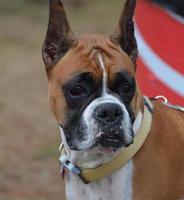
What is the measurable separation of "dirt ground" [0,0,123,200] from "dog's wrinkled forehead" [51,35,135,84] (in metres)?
2.11

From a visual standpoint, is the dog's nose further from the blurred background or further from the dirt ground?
the dirt ground

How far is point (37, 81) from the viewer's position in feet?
30.7

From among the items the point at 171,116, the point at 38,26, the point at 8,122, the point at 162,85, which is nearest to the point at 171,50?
the point at 162,85

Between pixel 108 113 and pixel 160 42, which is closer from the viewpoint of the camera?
pixel 108 113

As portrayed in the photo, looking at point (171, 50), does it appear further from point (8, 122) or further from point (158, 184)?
point (8, 122)

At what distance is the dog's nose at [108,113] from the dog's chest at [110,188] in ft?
1.27

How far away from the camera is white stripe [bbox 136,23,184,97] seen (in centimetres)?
527

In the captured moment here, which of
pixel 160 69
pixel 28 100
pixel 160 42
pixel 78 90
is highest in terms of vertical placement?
pixel 78 90

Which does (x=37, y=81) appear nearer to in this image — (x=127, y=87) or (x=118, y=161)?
(x=118, y=161)

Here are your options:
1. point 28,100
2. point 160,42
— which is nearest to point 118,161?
point 160,42

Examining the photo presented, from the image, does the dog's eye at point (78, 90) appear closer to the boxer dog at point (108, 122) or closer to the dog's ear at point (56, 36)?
the boxer dog at point (108, 122)

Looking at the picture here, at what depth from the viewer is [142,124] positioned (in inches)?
163

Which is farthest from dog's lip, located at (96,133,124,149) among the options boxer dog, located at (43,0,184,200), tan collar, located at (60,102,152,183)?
tan collar, located at (60,102,152,183)

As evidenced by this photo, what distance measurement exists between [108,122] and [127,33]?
59 centimetres
